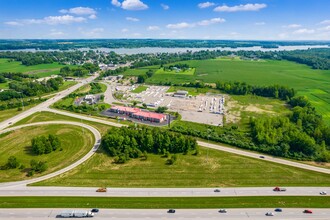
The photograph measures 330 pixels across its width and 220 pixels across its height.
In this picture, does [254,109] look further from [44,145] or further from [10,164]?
[10,164]

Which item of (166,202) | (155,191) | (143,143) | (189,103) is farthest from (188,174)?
(189,103)

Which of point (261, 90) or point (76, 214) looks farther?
point (261, 90)

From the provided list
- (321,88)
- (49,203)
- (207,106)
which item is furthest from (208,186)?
(321,88)

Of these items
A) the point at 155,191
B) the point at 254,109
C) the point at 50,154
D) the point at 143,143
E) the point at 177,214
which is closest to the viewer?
the point at 177,214

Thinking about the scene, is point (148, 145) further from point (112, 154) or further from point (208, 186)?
point (208, 186)

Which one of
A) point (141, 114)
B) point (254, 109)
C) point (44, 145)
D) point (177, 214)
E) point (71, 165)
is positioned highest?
point (254, 109)

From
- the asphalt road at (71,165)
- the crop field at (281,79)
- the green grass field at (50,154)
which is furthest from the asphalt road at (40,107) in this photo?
the crop field at (281,79)

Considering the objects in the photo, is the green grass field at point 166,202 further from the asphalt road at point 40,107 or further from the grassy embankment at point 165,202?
the asphalt road at point 40,107

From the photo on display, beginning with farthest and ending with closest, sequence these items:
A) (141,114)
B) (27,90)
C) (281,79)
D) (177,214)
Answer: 1. (281,79)
2. (27,90)
3. (141,114)
4. (177,214)
